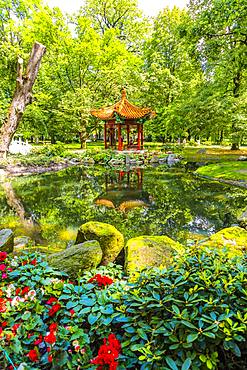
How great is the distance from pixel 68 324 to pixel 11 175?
12187 mm

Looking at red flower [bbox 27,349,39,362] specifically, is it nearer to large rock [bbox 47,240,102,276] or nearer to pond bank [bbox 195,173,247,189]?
large rock [bbox 47,240,102,276]

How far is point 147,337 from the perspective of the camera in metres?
1.40

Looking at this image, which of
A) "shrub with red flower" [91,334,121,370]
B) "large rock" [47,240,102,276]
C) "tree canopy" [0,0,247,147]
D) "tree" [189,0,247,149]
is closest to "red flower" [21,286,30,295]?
"large rock" [47,240,102,276]

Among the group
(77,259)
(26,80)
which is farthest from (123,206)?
(77,259)

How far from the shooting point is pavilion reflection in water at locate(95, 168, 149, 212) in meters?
7.47

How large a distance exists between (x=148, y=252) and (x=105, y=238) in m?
0.73

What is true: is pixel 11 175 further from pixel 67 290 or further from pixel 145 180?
pixel 67 290

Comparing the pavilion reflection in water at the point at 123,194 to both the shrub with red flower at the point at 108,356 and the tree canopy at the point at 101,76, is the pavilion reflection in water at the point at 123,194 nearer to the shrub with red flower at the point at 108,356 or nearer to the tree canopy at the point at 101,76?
the tree canopy at the point at 101,76

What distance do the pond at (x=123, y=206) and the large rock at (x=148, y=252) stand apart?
72.5 inches

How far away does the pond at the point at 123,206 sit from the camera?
5555 millimetres

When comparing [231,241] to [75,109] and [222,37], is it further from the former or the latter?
[75,109]

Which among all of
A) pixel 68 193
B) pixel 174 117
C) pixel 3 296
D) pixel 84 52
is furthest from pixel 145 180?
pixel 84 52

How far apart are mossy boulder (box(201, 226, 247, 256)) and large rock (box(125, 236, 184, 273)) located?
38 centimetres

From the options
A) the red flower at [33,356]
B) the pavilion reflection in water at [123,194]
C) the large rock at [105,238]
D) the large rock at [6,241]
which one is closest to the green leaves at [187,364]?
the red flower at [33,356]
